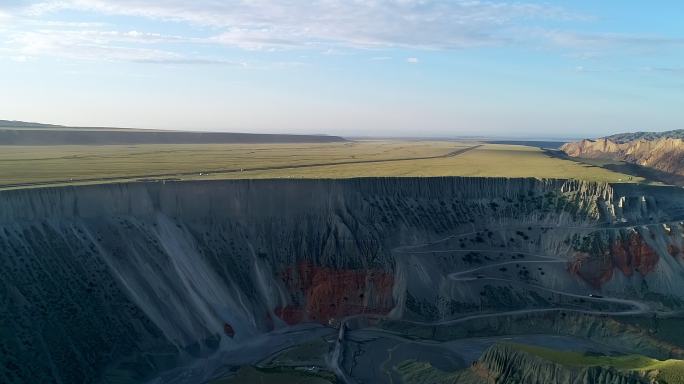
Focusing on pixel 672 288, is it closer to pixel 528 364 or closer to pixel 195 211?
pixel 528 364

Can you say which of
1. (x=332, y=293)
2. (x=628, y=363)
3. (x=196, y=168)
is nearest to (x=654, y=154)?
(x=332, y=293)

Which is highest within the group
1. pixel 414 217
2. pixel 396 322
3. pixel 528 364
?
pixel 414 217

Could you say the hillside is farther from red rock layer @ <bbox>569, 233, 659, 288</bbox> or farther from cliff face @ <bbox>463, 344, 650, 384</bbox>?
cliff face @ <bbox>463, 344, 650, 384</bbox>

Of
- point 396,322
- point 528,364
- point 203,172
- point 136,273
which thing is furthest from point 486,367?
point 203,172

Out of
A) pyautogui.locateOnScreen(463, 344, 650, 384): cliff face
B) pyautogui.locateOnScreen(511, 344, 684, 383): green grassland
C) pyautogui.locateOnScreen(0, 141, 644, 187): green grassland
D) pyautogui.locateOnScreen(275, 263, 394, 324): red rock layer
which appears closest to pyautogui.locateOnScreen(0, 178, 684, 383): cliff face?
pyautogui.locateOnScreen(275, 263, 394, 324): red rock layer

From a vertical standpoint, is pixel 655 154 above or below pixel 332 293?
above

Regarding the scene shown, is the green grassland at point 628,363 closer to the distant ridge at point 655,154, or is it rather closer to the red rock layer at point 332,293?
the red rock layer at point 332,293

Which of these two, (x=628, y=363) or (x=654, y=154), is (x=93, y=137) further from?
(x=654, y=154)
